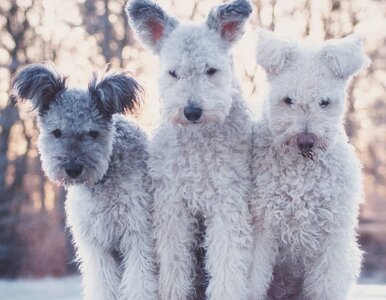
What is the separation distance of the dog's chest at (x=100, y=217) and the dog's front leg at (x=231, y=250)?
643 millimetres

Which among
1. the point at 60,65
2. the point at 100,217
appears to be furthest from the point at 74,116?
A: the point at 60,65

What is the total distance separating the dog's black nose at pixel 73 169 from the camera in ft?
14.4

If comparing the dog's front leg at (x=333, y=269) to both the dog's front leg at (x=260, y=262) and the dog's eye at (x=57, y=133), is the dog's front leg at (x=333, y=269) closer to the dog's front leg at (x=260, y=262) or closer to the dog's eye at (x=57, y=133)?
the dog's front leg at (x=260, y=262)

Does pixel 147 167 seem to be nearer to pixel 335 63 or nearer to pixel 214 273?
pixel 214 273

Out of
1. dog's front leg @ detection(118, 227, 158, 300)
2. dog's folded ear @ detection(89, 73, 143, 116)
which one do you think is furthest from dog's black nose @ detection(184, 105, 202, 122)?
dog's front leg @ detection(118, 227, 158, 300)

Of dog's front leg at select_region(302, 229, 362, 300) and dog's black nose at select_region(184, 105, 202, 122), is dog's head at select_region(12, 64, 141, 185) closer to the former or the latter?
dog's black nose at select_region(184, 105, 202, 122)

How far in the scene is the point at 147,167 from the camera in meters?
4.63

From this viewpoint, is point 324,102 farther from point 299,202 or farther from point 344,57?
point 299,202

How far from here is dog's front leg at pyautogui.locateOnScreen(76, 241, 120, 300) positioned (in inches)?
184

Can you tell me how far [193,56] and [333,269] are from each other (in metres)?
1.71

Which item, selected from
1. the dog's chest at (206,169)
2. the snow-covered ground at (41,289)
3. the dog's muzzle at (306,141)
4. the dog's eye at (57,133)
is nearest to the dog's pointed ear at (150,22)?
the dog's chest at (206,169)

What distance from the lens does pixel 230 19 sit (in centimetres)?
450

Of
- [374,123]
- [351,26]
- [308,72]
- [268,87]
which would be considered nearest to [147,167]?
[268,87]

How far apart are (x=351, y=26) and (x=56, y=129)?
10.2 m
